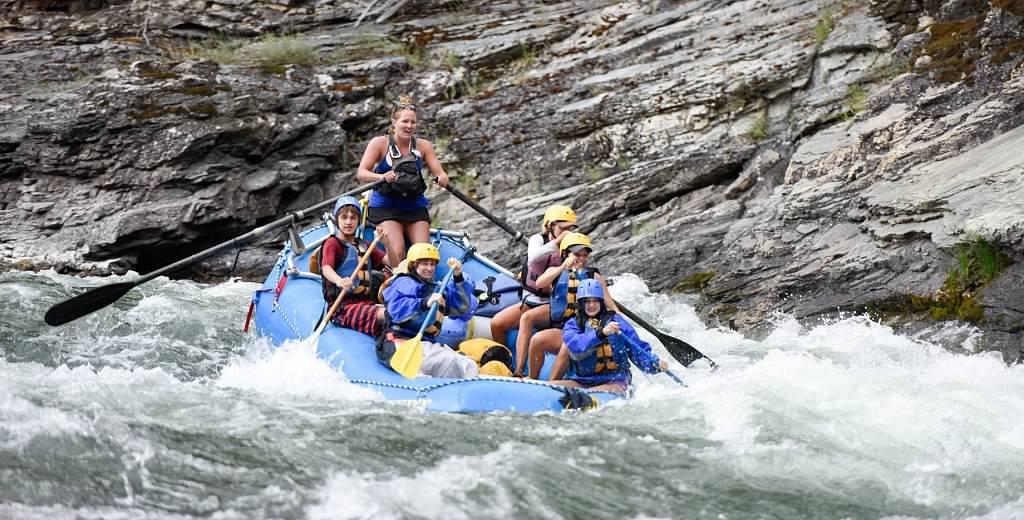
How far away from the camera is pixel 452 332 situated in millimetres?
7043

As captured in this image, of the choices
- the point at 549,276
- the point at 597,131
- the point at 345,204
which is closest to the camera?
the point at 549,276

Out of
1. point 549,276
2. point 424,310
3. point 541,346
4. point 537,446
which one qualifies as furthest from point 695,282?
point 537,446

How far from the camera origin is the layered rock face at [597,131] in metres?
7.91

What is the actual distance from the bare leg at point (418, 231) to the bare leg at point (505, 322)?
1112 mm

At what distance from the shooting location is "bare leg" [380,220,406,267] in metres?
7.92

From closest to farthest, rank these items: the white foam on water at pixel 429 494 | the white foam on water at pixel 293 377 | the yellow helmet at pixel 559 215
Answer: the white foam on water at pixel 429 494, the white foam on water at pixel 293 377, the yellow helmet at pixel 559 215

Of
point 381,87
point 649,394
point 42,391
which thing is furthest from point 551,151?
point 42,391

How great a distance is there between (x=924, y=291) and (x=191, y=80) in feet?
28.6

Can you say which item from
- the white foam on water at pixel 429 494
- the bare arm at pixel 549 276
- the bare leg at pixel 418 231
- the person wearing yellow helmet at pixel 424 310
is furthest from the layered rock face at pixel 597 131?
the white foam on water at pixel 429 494

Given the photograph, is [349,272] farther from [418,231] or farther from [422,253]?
[422,253]

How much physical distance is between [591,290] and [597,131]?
5.38 meters

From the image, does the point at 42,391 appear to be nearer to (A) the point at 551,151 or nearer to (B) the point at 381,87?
(A) the point at 551,151

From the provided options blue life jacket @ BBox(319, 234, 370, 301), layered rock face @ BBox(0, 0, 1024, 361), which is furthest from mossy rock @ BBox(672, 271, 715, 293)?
blue life jacket @ BBox(319, 234, 370, 301)

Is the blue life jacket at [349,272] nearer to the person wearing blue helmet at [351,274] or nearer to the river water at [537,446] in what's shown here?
the person wearing blue helmet at [351,274]
